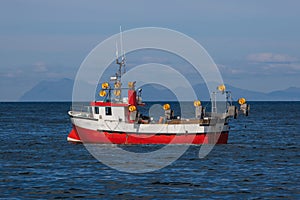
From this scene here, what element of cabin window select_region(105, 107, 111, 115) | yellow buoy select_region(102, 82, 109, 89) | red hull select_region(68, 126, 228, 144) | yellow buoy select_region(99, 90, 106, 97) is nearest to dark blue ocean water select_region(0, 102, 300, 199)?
red hull select_region(68, 126, 228, 144)

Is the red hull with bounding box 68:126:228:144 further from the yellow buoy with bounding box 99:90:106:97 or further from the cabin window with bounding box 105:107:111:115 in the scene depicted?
the yellow buoy with bounding box 99:90:106:97

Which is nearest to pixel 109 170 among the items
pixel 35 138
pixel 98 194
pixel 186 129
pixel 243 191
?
pixel 98 194

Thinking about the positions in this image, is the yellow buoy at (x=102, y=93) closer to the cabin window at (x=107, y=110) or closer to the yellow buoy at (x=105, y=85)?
the yellow buoy at (x=105, y=85)

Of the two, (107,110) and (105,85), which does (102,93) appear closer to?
(105,85)

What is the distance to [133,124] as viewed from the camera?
169 ft

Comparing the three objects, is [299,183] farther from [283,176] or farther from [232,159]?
[232,159]

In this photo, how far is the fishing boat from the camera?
51.1m

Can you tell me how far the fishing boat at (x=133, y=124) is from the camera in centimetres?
5106

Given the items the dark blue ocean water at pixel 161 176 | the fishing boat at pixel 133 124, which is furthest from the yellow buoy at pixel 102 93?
the dark blue ocean water at pixel 161 176

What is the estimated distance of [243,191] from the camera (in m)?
31.7

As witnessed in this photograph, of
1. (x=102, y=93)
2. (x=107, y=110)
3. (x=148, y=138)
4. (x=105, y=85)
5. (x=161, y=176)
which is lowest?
(x=161, y=176)

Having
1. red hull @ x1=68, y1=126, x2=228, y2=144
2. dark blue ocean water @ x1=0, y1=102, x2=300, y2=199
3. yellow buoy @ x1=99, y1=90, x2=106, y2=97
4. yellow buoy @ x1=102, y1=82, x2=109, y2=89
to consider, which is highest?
Result: yellow buoy @ x1=102, y1=82, x2=109, y2=89

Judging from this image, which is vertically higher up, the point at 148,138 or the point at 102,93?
the point at 102,93

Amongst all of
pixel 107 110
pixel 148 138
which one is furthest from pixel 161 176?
pixel 107 110
